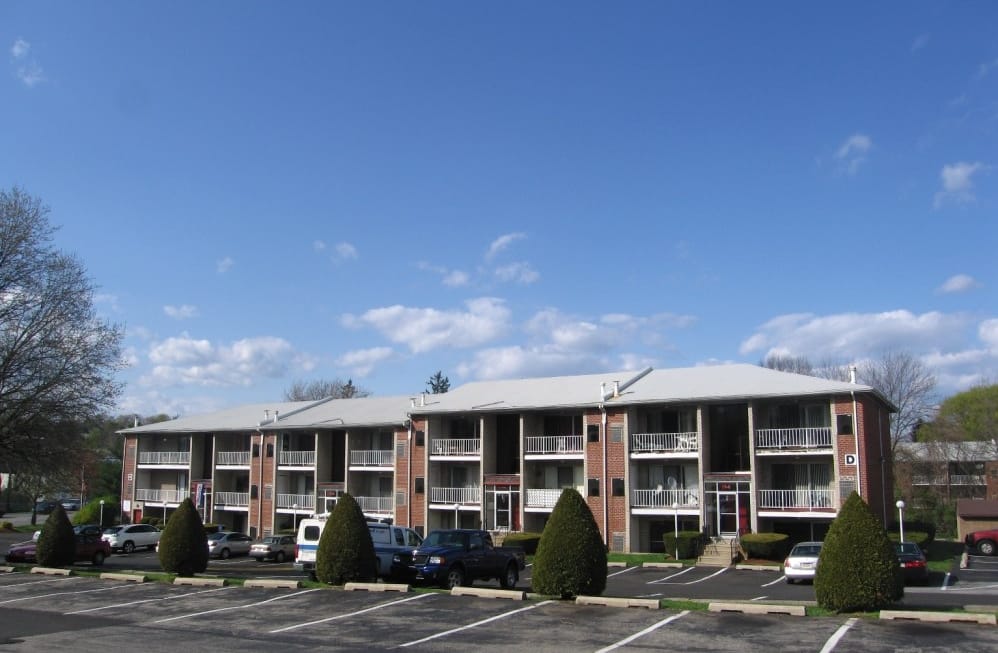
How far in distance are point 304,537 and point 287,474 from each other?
959 inches

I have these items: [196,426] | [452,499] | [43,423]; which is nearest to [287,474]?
[196,426]

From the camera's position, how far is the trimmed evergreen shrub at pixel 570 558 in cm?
1873

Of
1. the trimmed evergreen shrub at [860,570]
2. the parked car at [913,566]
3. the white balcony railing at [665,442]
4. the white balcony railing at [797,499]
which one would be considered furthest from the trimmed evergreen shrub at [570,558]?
the white balcony railing at [665,442]

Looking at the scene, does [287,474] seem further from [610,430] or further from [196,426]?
[610,430]

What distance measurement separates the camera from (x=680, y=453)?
38.2 meters

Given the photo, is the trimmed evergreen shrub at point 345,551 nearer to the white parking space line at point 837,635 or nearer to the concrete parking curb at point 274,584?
the concrete parking curb at point 274,584

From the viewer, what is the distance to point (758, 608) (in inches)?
674

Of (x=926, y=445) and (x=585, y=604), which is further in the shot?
(x=926, y=445)

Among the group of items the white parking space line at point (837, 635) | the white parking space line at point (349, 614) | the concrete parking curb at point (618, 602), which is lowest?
the white parking space line at point (349, 614)

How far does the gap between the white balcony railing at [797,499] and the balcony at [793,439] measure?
1730 millimetres

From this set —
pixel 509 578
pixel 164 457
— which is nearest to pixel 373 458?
pixel 164 457

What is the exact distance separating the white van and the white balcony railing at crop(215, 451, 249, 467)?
26261 mm

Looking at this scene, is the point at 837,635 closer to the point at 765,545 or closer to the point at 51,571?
the point at 765,545

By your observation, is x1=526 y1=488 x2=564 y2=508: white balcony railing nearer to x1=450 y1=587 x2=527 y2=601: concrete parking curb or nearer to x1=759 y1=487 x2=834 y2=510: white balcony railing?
x1=759 y1=487 x2=834 y2=510: white balcony railing
